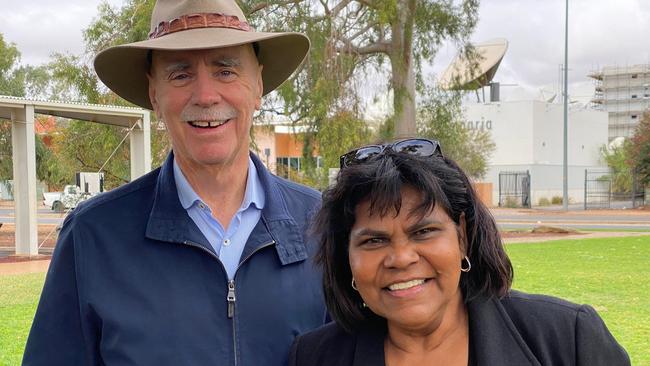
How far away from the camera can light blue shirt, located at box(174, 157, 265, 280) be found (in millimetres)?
2592

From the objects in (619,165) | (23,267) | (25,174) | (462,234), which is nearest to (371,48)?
(25,174)

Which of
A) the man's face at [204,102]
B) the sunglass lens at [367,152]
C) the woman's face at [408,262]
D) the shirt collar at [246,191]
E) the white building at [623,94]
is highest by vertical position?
the white building at [623,94]

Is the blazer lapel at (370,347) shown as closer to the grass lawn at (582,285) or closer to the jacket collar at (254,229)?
the jacket collar at (254,229)

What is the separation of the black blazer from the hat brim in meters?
1.08

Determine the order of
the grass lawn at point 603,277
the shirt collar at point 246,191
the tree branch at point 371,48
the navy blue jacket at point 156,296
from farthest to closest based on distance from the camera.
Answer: the tree branch at point 371,48 → the grass lawn at point 603,277 → the shirt collar at point 246,191 → the navy blue jacket at point 156,296

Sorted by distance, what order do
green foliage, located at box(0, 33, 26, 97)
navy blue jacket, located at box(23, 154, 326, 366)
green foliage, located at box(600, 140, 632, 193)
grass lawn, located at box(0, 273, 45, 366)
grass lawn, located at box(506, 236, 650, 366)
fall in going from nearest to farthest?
navy blue jacket, located at box(23, 154, 326, 366) < grass lawn, located at box(0, 273, 45, 366) < grass lawn, located at box(506, 236, 650, 366) < green foliage, located at box(0, 33, 26, 97) < green foliage, located at box(600, 140, 632, 193)

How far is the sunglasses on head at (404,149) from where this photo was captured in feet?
7.47

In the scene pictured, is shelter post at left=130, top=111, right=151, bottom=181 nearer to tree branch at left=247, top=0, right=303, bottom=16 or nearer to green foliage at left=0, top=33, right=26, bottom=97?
tree branch at left=247, top=0, right=303, bottom=16

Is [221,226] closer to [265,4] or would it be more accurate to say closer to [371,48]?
[371,48]

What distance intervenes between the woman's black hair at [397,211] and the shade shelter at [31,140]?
14.7m

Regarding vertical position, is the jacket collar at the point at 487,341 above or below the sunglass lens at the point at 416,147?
below

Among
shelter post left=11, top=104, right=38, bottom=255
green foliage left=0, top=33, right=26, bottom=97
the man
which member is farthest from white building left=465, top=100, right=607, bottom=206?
the man

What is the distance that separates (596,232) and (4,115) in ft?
55.1

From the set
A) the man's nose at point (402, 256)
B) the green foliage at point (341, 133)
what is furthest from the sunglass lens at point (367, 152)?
Answer: the green foliage at point (341, 133)
